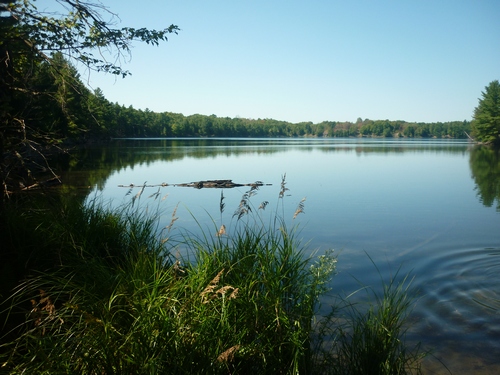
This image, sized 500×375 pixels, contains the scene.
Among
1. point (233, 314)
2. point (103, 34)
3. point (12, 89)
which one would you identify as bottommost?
point (233, 314)

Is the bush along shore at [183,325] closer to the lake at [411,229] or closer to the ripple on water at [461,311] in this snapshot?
the lake at [411,229]

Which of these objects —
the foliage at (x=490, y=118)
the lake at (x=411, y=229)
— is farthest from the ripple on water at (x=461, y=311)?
the foliage at (x=490, y=118)

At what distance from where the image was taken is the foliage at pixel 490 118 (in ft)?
246

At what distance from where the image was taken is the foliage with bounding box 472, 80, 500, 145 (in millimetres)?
74938

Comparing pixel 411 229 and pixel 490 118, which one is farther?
pixel 490 118

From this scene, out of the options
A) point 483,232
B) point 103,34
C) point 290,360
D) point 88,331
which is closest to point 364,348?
point 290,360

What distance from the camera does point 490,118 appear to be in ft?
245

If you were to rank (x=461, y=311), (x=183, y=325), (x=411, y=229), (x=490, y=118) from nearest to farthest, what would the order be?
1. (x=183, y=325)
2. (x=461, y=311)
3. (x=411, y=229)
4. (x=490, y=118)

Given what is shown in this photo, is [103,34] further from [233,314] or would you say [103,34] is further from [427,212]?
[427,212]

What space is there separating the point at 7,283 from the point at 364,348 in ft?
10.6

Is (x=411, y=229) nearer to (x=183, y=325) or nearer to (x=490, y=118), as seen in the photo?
(x=183, y=325)

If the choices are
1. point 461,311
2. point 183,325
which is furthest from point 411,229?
point 183,325

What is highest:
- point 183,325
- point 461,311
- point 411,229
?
point 183,325

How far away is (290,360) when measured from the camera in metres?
3.47
